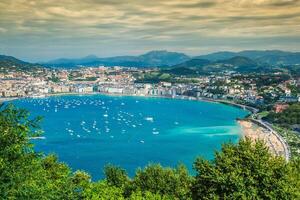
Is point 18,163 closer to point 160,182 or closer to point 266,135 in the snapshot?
point 160,182

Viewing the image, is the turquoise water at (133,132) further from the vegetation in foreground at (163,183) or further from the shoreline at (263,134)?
the vegetation in foreground at (163,183)

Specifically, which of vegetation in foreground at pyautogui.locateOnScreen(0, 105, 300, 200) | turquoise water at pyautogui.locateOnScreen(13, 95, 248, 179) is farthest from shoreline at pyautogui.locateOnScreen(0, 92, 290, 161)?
vegetation in foreground at pyautogui.locateOnScreen(0, 105, 300, 200)

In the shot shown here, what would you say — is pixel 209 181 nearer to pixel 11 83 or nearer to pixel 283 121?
pixel 283 121

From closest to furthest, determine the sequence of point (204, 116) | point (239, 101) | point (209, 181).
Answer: point (209, 181)
point (204, 116)
point (239, 101)

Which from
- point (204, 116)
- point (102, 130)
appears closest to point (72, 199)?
A: point (102, 130)

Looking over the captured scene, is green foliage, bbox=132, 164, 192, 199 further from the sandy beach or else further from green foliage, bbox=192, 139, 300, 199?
the sandy beach

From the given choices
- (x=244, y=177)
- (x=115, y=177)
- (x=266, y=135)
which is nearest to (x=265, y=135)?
(x=266, y=135)
